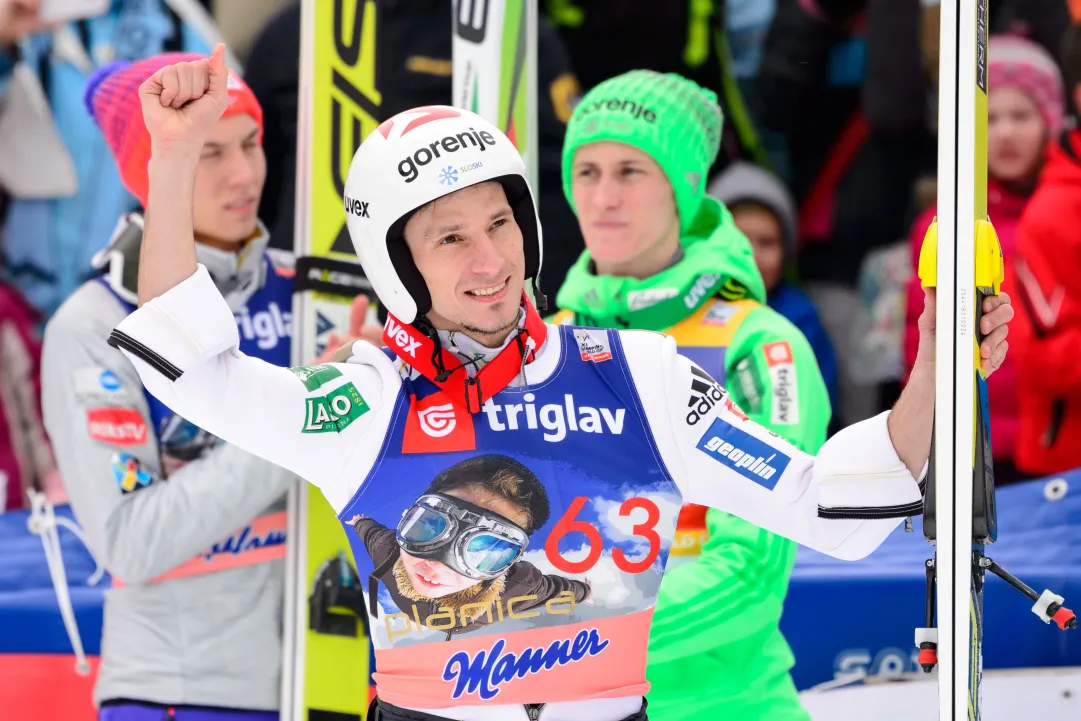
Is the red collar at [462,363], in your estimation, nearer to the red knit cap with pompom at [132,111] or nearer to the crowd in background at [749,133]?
the red knit cap with pompom at [132,111]

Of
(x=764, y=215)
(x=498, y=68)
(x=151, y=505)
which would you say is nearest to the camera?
(x=151, y=505)

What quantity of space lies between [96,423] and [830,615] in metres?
2.00

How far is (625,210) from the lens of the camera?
10.8 feet

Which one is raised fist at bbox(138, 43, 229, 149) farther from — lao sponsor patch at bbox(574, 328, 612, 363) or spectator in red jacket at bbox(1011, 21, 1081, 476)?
spectator in red jacket at bbox(1011, 21, 1081, 476)

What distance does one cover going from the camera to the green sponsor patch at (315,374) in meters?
2.36

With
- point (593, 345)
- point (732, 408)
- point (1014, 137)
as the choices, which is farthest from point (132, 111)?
point (1014, 137)

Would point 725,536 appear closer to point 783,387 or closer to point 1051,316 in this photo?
point 783,387

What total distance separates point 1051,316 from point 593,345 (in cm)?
240

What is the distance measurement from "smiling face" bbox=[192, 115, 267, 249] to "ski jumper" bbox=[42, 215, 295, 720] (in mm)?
61

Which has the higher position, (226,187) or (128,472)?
(226,187)

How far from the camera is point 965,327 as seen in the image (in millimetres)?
2082

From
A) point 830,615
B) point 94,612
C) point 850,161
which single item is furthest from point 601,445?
point 850,161

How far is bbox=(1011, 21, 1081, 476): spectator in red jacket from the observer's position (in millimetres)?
4371

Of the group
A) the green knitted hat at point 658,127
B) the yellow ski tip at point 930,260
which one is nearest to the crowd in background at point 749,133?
the green knitted hat at point 658,127
